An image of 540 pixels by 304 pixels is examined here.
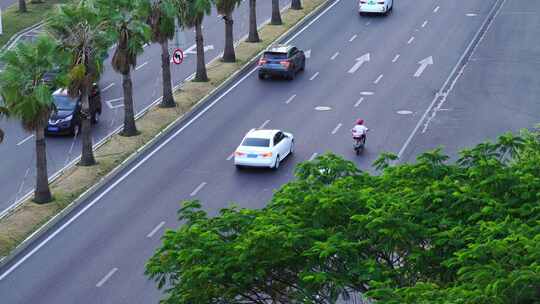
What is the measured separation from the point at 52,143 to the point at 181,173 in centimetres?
785

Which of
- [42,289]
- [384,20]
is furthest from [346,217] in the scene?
[384,20]

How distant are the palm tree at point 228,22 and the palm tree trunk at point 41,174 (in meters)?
20.0

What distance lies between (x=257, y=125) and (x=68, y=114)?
8.93 m

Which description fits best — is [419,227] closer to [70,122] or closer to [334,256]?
[334,256]

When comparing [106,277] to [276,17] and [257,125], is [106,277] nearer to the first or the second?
[257,125]

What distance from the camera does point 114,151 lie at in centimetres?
5372

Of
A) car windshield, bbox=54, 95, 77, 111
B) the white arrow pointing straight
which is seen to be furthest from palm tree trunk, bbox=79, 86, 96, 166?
the white arrow pointing straight

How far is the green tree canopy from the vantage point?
24203mm

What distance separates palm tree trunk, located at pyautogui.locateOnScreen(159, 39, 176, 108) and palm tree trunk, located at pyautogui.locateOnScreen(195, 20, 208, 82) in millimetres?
3722

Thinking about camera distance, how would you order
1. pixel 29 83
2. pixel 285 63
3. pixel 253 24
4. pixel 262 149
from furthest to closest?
pixel 253 24 → pixel 285 63 → pixel 262 149 → pixel 29 83

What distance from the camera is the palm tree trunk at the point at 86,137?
165ft

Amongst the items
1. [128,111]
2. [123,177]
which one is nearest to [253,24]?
[128,111]

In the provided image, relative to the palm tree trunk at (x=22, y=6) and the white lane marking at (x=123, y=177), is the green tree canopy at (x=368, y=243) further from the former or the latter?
the palm tree trunk at (x=22, y=6)

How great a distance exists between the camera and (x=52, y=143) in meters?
55.4
